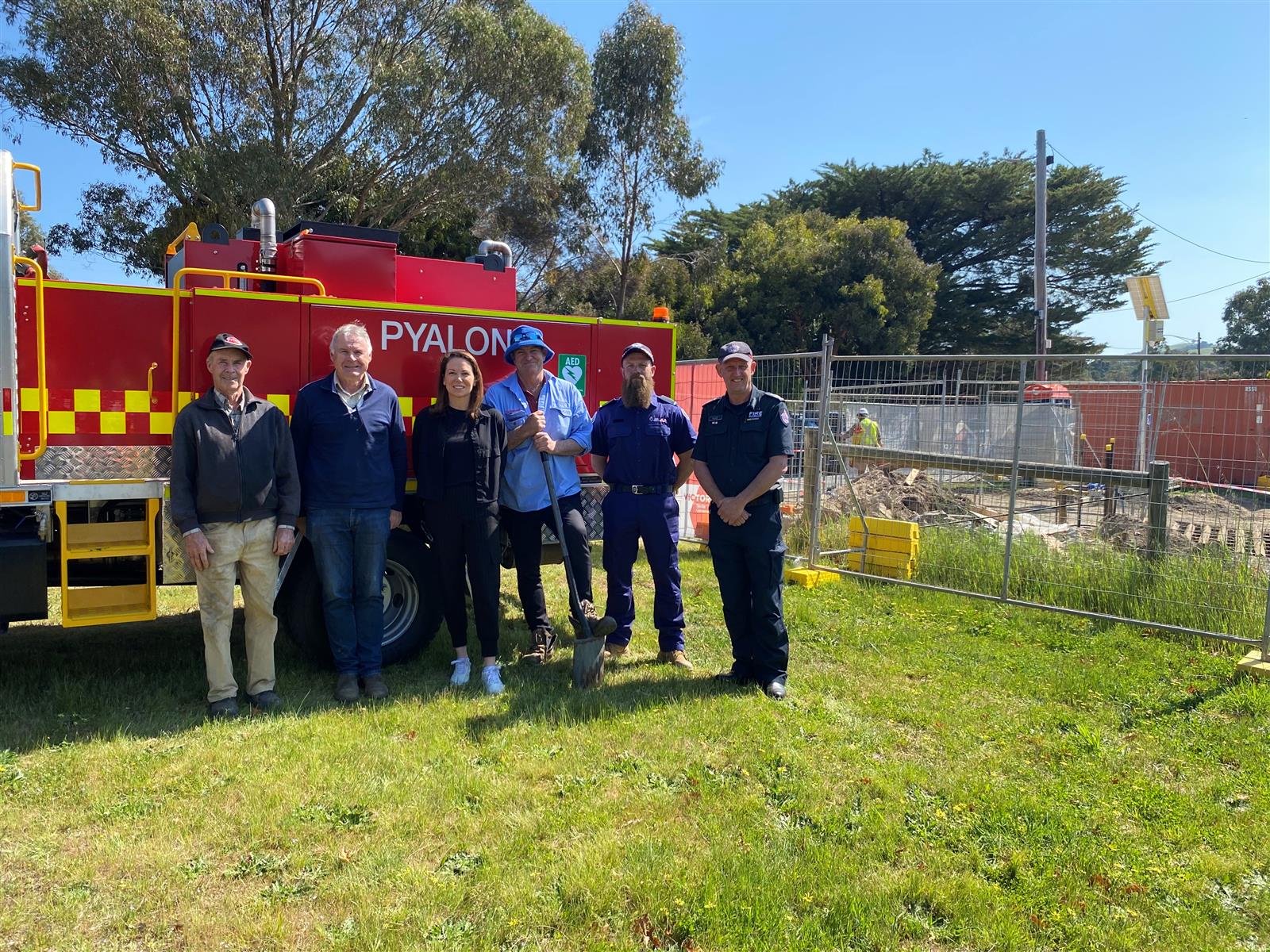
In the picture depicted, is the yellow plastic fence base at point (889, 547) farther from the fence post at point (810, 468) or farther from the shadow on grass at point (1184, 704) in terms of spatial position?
the shadow on grass at point (1184, 704)

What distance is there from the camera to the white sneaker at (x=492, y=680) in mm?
4940

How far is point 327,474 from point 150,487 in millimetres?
865

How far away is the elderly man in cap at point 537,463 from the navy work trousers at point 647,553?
0.18m

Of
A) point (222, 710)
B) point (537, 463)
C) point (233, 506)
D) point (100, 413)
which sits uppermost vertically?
point (100, 413)

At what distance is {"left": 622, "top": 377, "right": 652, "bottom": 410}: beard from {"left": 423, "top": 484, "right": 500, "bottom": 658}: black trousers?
1.05 m

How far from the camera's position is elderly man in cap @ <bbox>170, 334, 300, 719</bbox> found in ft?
14.1

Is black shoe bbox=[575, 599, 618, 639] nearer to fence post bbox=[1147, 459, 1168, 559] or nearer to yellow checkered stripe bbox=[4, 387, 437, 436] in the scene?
yellow checkered stripe bbox=[4, 387, 437, 436]

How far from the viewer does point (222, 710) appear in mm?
4543

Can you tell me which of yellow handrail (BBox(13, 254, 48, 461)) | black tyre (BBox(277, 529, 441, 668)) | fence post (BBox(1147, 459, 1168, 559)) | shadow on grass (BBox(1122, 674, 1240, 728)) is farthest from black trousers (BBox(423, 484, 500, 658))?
fence post (BBox(1147, 459, 1168, 559))

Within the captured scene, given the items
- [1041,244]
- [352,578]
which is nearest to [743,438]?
[352,578]

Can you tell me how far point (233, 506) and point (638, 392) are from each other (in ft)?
7.62

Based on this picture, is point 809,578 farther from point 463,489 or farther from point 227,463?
point 227,463

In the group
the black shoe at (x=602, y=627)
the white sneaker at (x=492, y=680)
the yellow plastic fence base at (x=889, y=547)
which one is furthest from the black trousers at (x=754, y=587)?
the yellow plastic fence base at (x=889, y=547)

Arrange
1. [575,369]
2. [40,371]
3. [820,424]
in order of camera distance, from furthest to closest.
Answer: [820,424] → [575,369] → [40,371]
